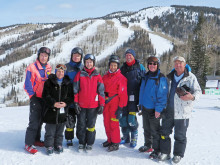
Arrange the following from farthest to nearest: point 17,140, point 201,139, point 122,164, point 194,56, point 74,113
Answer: point 194,56
point 201,139
point 17,140
point 74,113
point 122,164

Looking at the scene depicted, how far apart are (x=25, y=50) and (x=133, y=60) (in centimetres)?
12017

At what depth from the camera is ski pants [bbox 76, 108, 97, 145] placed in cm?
366

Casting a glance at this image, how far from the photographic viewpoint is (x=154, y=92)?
11.2 ft

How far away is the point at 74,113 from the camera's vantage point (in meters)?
3.81

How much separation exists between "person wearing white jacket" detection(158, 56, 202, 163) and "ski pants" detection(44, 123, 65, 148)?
197 cm

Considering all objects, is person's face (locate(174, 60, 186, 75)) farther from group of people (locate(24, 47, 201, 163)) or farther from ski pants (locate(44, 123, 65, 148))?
ski pants (locate(44, 123, 65, 148))

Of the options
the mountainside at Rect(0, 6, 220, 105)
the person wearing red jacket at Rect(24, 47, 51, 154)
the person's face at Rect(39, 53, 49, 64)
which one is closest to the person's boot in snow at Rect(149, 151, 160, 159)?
the person wearing red jacket at Rect(24, 47, 51, 154)

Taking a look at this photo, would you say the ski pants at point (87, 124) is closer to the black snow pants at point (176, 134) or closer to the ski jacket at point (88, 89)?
the ski jacket at point (88, 89)

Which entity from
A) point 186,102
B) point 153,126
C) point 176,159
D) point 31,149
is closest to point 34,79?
point 31,149

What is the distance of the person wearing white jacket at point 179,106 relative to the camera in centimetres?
315

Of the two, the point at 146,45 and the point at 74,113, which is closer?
the point at 74,113

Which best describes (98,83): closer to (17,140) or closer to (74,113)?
(74,113)

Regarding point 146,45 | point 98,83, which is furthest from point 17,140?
point 146,45

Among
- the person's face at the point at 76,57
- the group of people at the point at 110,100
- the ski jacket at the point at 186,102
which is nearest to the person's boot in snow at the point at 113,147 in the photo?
the group of people at the point at 110,100
